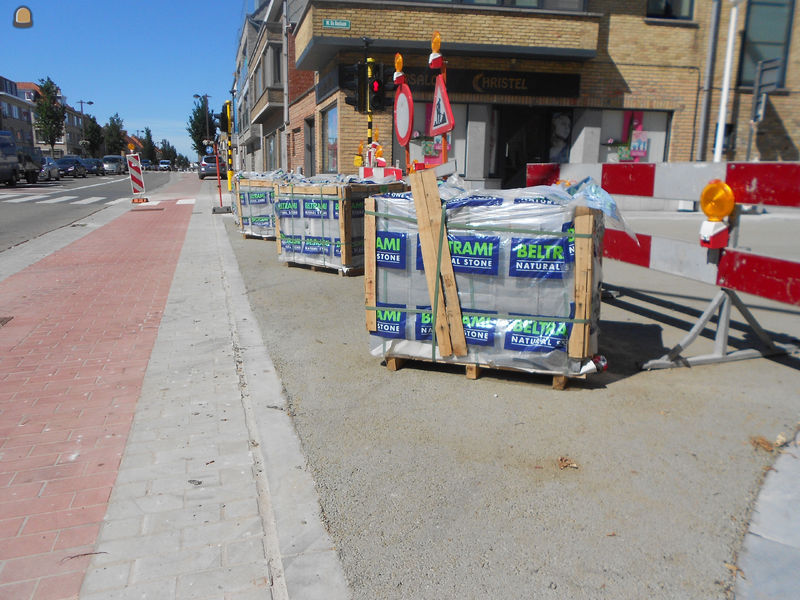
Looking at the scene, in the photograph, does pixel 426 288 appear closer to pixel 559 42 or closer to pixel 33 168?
pixel 559 42

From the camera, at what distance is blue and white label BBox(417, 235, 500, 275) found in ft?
14.0

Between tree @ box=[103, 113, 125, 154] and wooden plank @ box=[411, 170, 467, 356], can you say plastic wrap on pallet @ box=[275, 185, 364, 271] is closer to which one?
wooden plank @ box=[411, 170, 467, 356]

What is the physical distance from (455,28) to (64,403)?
13.8 metres

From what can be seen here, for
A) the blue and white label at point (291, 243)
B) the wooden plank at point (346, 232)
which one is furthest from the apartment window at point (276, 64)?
the wooden plank at point (346, 232)

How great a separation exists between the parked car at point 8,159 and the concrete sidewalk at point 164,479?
32.0 m

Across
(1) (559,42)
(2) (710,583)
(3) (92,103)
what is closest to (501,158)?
(1) (559,42)

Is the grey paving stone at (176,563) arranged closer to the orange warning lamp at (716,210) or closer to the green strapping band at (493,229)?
the green strapping band at (493,229)

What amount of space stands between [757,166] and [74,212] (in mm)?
20423

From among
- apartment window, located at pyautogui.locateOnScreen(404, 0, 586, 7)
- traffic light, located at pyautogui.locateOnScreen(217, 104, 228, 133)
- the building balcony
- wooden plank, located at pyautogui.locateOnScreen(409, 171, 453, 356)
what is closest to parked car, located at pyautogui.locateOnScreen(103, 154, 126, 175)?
traffic light, located at pyautogui.locateOnScreen(217, 104, 228, 133)

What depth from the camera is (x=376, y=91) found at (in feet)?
41.0

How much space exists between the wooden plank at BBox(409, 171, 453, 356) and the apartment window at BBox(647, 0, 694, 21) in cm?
1567

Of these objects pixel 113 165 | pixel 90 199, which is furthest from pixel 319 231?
pixel 113 165

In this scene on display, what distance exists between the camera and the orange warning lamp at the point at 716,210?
166 inches

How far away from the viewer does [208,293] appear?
7.43 meters
